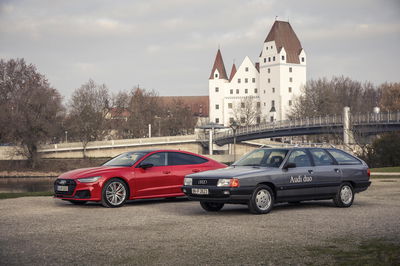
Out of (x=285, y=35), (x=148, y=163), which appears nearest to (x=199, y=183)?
(x=148, y=163)

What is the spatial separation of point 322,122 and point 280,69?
60.5 meters

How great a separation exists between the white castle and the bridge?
117 ft

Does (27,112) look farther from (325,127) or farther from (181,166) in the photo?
(181,166)

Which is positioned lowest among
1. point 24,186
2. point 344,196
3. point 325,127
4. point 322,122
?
point 24,186

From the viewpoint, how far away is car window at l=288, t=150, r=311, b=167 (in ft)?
42.1

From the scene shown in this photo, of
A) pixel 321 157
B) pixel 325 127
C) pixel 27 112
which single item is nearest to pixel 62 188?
pixel 321 157

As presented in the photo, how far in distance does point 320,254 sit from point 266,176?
464 centimetres

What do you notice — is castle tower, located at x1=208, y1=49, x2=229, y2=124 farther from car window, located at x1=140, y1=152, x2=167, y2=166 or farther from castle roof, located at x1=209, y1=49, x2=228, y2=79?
car window, located at x1=140, y1=152, x2=167, y2=166

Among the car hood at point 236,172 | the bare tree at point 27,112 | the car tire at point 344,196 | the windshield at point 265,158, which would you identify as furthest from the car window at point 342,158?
the bare tree at point 27,112

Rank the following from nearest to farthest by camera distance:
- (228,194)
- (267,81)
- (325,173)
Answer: (228,194), (325,173), (267,81)

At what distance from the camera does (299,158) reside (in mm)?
12984

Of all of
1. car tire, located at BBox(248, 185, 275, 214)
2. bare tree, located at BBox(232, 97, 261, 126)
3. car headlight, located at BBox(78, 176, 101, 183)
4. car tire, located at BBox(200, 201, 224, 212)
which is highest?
bare tree, located at BBox(232, 97, 261, 126)

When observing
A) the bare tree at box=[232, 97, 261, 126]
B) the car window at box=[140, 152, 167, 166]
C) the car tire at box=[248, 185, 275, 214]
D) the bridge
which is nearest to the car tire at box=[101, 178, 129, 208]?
the car window at box=[140, 152, 167, 166]

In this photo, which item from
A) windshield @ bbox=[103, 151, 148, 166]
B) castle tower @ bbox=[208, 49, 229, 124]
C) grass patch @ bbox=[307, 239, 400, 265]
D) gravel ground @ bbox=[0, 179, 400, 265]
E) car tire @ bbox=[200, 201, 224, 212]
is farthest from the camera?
castle tower @ bbox=[208, 49, 229, 124]
